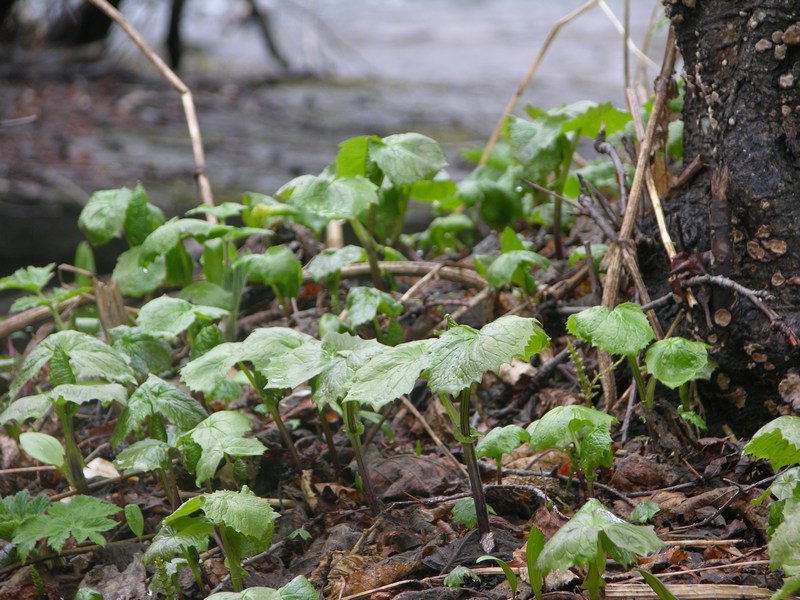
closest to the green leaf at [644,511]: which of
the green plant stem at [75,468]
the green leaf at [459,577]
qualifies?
the green leaf at [459,577]

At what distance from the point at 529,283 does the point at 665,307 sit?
0.36 metres

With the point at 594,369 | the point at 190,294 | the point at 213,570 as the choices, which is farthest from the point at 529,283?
the point at 213,570

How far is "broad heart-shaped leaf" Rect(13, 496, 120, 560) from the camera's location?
5.45ft

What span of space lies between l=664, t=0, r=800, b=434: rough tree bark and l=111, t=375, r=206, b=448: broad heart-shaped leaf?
111 cm

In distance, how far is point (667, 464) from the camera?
1.78 metres

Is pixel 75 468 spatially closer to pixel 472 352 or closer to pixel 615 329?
pixel 472 352

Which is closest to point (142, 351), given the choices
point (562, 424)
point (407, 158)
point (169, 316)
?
point (169, 316)

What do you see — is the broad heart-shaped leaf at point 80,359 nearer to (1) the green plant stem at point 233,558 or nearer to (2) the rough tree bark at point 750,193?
(1) the green plant stem at point 233,558

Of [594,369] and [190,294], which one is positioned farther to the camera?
[190,294]

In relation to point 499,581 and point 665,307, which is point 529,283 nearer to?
point 665,307

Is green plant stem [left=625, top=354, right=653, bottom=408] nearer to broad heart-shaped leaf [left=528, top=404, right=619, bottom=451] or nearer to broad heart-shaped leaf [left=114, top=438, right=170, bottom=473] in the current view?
broad heart-shaped leaf [left=528, top=404, right=619, bottom=451]

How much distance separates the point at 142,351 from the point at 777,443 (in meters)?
1.41

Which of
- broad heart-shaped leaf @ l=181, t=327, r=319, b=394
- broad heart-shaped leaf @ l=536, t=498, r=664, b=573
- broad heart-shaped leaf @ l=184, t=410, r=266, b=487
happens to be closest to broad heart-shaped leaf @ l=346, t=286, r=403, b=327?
broad heart-shaped leaf @ l=181, t=327, r=319, b=394

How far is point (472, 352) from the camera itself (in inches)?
53.7
